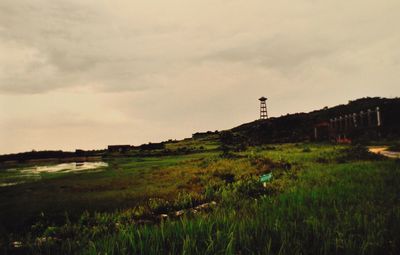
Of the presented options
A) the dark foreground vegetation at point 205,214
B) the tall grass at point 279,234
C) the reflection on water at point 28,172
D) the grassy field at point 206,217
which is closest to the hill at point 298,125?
the reflection on water at point 28,172

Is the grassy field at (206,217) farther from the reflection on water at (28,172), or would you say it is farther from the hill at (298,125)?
the hill at (298,125)

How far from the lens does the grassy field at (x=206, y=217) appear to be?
153 inches

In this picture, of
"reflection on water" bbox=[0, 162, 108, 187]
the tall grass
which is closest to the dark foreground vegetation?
the tall grass

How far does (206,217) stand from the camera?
5355 mm

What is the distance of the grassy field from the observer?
3.88 metres

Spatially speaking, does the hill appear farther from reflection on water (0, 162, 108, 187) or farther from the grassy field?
the grassy field

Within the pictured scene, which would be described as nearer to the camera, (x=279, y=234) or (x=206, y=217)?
(x=279, y=234)

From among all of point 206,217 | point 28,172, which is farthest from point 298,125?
point 206,217

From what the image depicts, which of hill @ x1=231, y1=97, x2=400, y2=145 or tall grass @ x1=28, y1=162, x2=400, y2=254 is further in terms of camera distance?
hill @ x1=231, y1=97, x2=400, y2=145

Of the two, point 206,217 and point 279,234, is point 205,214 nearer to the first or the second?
point 206,217

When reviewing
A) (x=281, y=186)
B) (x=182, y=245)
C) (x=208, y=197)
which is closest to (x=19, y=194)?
(x=208, y=197)

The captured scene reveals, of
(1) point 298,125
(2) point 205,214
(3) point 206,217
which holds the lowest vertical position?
(2) point 205,214

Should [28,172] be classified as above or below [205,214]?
above

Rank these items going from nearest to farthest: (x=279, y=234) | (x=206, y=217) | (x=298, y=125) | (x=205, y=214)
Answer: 1. (x=279, y=234)
2. (x=206, y=217)
3. (x=205, y=214)
4. (x=298, y=125)
